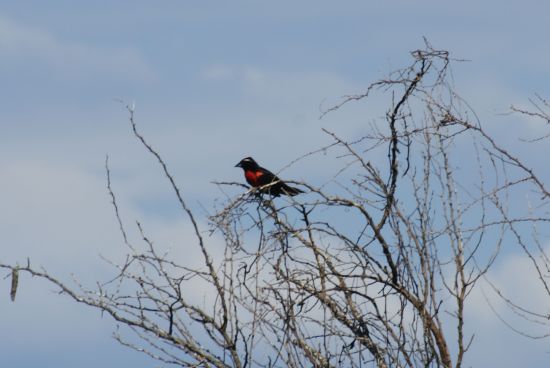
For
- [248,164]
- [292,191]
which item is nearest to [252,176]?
[248,164]

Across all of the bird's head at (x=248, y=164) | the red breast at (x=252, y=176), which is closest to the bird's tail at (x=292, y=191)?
the red breast at (x=252, y=176)

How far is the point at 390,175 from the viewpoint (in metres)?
6.93

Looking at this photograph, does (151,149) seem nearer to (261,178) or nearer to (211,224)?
(211,224)

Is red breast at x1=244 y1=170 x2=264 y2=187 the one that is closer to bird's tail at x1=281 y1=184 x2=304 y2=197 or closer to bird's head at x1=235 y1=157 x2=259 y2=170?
bird's head at x1=235 y1=157 x2=259 y2=170

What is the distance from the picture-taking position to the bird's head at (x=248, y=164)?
39.2 ft

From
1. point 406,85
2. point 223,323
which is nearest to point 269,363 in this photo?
point 223,323

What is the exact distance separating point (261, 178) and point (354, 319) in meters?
4.92

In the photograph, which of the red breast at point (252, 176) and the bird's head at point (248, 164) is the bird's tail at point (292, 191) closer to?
the red breast at point (252, 176)

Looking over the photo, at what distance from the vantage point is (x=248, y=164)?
472 inches

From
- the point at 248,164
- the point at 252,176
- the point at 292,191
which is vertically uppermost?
the point at 248,164

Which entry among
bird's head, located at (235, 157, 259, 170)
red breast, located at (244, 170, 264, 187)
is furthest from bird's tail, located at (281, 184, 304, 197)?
bird's head, located at (235, 157, 259, 170)

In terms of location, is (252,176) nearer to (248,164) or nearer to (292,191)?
(248,164)

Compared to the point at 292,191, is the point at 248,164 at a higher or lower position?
higher

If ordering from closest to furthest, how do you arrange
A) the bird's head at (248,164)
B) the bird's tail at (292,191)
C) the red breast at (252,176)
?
the bird's tail at (292,191) < the red breast at (252,176) < the bird's head at (248,164)
